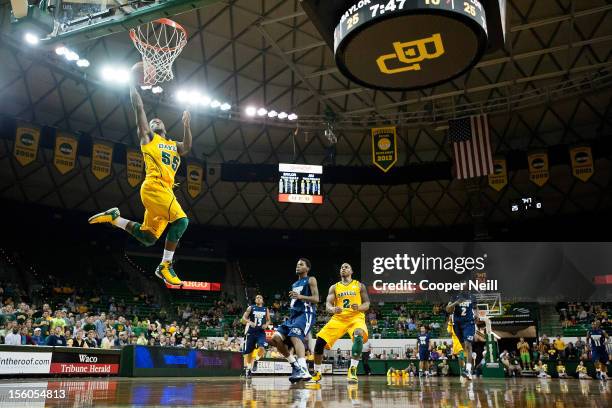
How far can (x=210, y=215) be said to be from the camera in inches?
1468

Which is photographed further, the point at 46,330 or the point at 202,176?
the point at 202,176

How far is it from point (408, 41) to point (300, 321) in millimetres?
6976

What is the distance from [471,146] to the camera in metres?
25.0

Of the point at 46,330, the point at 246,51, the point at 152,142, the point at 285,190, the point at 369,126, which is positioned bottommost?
the point at 46,330

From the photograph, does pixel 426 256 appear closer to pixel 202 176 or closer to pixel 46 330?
pixel 202 176

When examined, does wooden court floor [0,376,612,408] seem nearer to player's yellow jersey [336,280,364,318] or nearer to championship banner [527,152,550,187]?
player's yellow jersey [336,280,364,318]

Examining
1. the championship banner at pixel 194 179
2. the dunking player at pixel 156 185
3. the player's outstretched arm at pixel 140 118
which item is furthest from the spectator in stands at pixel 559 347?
the player's outstretched arm at pixel 140 118

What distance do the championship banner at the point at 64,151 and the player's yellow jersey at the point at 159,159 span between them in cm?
1817

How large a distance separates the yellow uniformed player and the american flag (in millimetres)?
16522

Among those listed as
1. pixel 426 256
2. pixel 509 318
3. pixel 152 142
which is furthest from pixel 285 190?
pixel 152 142

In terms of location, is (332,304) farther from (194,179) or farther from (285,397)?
(194,179)

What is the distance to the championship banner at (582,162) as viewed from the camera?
2545 cm

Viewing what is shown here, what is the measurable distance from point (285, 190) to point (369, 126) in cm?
653

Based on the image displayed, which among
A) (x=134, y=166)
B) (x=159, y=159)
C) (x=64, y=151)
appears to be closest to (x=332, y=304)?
(x=159, y=159)
